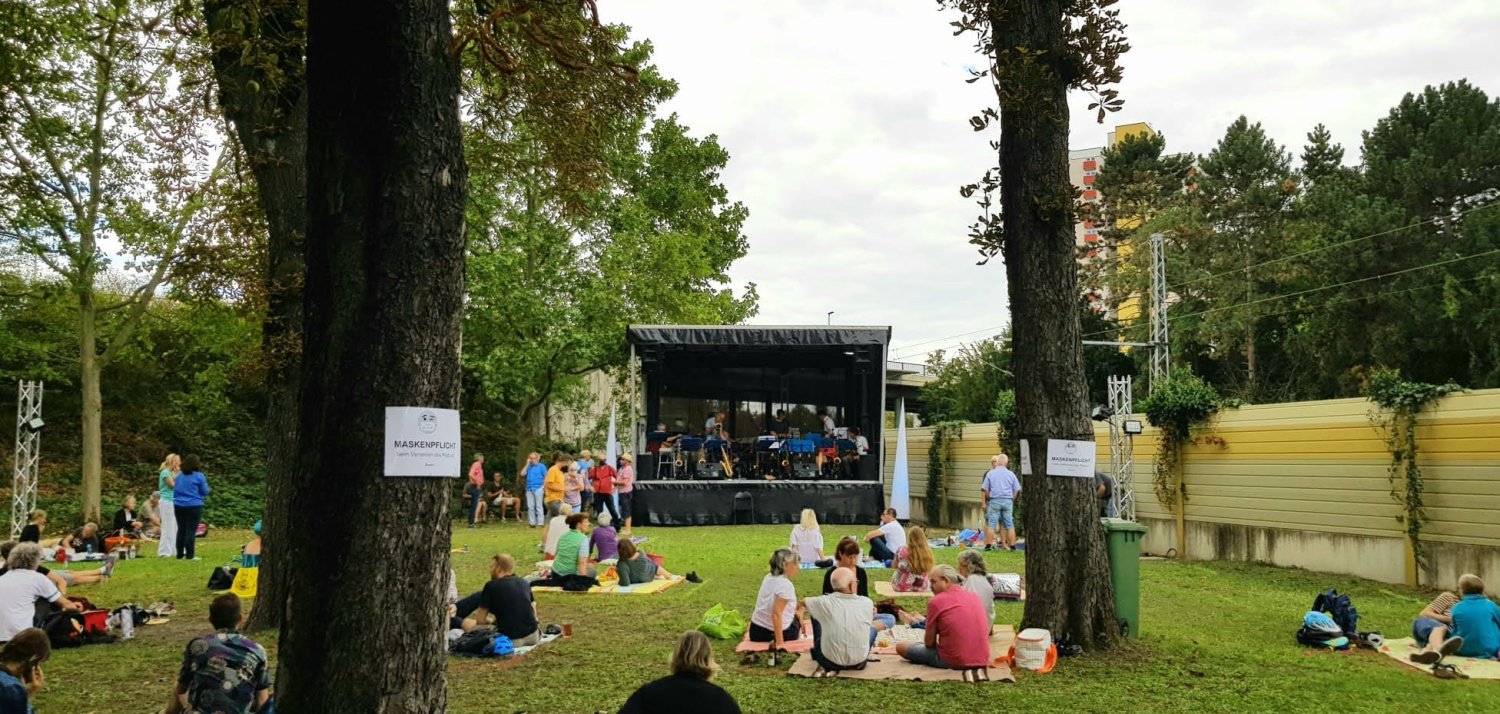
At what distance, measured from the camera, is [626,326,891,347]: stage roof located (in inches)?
745

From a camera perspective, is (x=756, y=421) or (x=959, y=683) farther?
(x=756, y=421)

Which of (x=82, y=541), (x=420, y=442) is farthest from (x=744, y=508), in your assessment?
(x=420, y=442)

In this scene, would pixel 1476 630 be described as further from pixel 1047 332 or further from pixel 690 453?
pixel 690 453

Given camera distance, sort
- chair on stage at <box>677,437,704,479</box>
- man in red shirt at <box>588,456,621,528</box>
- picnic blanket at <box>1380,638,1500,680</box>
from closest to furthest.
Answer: picnic blanket at <box>1380,638,1500,680</box>
man in red shirt at <box>588,456,621,528</box>
chair on stage at <box>677,437,704,479</box>

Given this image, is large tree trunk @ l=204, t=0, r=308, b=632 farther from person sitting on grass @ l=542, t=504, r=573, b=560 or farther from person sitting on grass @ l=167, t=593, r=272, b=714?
person sitting on grass @ l=542, t=504, r=573, b=560

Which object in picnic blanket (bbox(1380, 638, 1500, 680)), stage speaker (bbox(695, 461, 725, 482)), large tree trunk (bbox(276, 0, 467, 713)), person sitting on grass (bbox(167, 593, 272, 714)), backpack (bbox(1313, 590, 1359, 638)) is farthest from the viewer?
stage speaker (bbox(695, 461, 725, 482))

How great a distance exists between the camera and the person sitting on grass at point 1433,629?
7153 mm

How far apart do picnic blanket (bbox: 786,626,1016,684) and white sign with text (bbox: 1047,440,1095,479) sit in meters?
1.33

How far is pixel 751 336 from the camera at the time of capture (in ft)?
62.2

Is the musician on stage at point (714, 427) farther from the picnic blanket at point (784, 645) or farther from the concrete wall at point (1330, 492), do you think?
the picnic blanket at point (784, 645)

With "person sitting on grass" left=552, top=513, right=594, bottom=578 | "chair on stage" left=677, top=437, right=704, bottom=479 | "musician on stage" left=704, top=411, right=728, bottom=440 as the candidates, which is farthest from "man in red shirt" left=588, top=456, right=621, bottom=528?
"person sitting on grass" left=552, top=513, right=594, bottom=578

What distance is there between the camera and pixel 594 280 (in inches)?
974

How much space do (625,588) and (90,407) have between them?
46.6 feet

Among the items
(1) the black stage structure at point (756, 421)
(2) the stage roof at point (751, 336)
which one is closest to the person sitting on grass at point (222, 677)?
(1) the black stage structure at point (756, 421)
